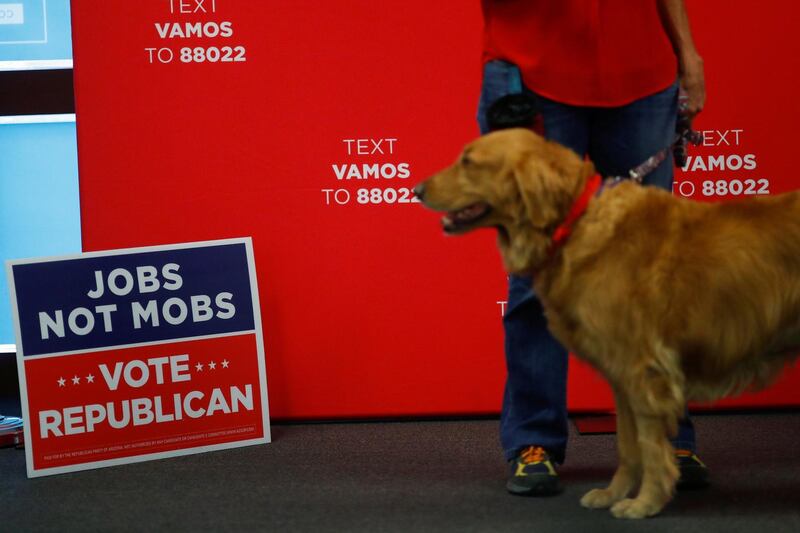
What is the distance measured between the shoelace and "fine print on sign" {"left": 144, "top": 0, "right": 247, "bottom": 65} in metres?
1.71

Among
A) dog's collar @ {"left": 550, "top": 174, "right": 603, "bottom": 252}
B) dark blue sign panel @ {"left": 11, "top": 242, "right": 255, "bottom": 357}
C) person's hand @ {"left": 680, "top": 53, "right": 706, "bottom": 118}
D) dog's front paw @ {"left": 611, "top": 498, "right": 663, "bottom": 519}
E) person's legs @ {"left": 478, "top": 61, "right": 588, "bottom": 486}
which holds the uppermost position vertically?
person's hand @ {"left": 680, "top": 53, "right": 706, "bottom": 118}

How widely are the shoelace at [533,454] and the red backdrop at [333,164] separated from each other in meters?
0.84

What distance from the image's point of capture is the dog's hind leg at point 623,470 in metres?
2.19

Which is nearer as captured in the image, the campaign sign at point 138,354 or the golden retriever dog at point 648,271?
the golden retriever dog at point 648,271

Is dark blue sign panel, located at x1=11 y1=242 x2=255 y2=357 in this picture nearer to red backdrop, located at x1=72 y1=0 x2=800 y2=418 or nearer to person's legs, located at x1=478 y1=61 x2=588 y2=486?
red backdrop, located at x1=72 y1=0 x2=800 y2=418

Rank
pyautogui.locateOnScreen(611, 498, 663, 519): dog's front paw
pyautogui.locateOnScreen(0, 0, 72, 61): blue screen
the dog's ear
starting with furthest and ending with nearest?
pyautogui.locateOnScreen(0, 0, 72, 61): blue screen, pyautogui.locateOnScreen(611, 498, 663, 519): dog's front paw, the dog's ear

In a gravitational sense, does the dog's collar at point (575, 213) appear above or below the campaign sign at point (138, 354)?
above

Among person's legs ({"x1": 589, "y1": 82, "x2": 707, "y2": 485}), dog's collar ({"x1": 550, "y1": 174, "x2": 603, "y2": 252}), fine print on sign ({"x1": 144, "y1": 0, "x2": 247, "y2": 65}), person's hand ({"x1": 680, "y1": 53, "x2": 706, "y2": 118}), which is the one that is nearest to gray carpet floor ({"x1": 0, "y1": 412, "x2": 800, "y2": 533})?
person's legs ({"x1": 589, "y1": 82, "x2": 707, "y2": 485})

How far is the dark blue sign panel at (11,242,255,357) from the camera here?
2.77 metres

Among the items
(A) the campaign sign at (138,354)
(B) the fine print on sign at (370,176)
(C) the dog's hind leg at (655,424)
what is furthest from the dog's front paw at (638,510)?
(B) the fine print on sign at (370,176)

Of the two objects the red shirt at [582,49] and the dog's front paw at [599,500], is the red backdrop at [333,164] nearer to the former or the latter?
the red shirt at [582,49]

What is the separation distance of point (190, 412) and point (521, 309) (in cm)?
117

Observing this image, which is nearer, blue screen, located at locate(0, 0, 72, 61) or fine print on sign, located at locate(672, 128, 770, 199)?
fine print on sign, located at locate(672, 128, 770, 199)

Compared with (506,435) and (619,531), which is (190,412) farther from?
(619,531)
